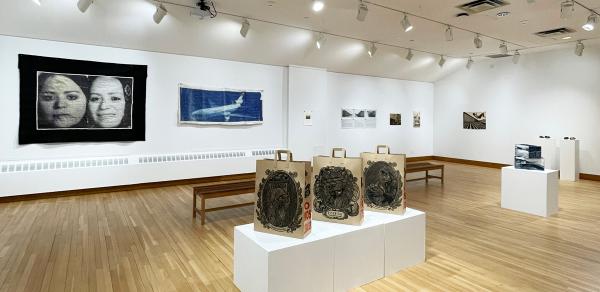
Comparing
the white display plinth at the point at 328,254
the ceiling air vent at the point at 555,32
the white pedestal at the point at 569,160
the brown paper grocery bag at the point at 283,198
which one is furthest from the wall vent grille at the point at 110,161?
the white pedestal at the point at 569,160

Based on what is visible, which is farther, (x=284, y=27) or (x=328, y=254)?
(x=284, y=27)

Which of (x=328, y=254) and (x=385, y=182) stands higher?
(x=385, y=182)

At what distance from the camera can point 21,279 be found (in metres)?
2.93

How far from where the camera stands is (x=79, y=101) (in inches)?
245

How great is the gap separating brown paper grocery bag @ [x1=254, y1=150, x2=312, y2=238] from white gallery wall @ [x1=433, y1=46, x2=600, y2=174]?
942 centimetres

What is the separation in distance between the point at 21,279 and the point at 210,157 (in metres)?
4.94

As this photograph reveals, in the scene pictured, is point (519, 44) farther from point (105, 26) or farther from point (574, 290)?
point (105, 26)

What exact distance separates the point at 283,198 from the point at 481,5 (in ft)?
16.7

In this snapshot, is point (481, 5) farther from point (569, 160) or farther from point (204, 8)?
point (569, 160)

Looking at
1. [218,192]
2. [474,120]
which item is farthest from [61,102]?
[474,120]

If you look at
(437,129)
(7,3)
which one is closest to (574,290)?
(7,3)

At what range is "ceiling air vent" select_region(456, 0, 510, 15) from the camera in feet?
17.5

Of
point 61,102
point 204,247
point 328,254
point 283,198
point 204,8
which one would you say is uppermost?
point 204,8

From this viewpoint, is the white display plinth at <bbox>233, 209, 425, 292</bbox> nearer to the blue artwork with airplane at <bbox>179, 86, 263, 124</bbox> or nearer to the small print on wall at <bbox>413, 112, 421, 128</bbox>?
the blue artwork with airplane at <bbox>179, 86, 263, 124</bbox>
